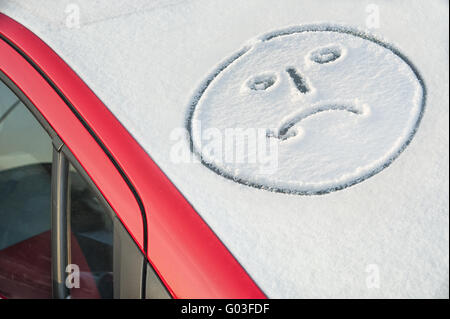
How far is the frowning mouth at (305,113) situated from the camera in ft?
4.35

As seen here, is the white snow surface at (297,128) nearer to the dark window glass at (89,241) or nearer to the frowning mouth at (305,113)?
the frowning mouth at (305,113)

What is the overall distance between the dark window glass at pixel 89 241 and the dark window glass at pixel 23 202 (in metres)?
0.13

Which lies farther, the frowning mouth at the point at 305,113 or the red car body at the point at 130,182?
the frowning mouth at the point at 305,113

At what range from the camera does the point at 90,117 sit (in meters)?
1.38

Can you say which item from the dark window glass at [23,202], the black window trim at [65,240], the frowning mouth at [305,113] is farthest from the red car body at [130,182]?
the frowning mouth at [305,113]

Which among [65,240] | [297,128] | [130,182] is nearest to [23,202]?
[65,240]

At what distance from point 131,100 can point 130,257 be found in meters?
0.45

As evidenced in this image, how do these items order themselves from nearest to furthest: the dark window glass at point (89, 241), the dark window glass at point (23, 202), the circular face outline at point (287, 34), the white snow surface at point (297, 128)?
the white snow surface at point (297, 128) < the circular face outline at point (287, 34) < the dark window glass at point (89, 241) < the dark window glass at point (23, 202)

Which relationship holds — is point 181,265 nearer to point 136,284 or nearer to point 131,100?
point 136,284

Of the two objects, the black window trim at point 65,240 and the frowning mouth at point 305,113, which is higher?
the frowning mouth at point 305,113

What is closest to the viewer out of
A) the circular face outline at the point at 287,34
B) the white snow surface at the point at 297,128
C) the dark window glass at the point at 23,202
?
the white snow surface at the point at 297,128

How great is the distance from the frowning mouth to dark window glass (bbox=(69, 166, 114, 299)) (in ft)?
1.67
